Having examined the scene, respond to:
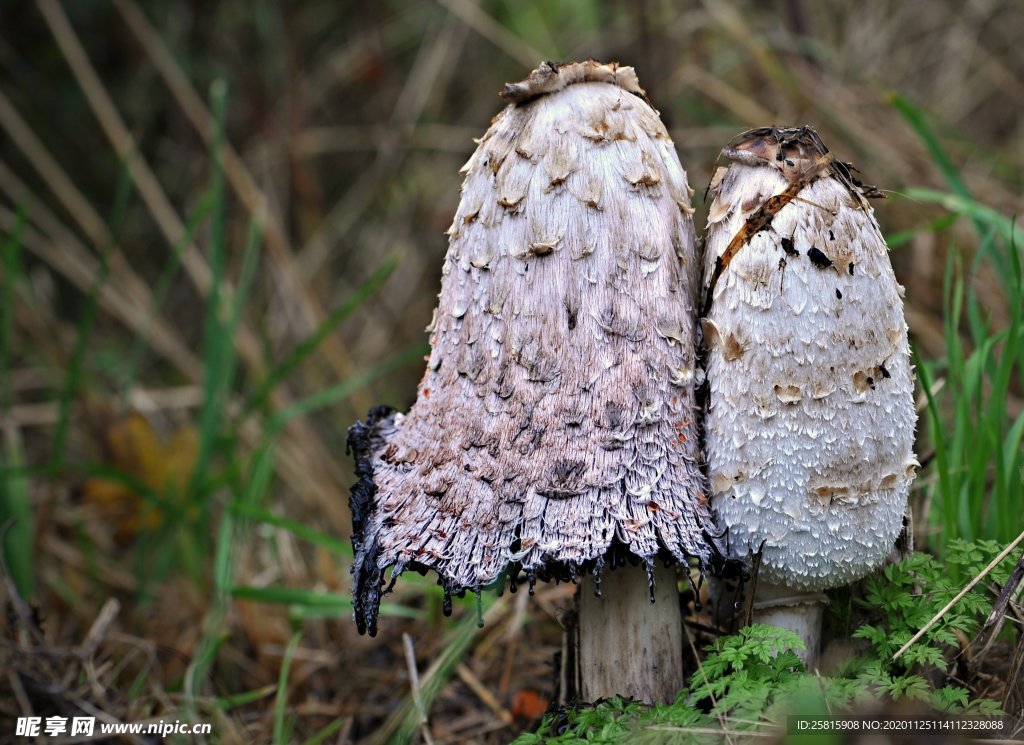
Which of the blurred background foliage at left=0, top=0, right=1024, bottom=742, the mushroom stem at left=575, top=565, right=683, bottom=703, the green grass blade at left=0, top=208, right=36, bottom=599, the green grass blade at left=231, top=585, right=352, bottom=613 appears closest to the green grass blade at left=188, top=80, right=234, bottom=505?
the blurred background foliage at left=0, top=0, right=1024, bottom=742

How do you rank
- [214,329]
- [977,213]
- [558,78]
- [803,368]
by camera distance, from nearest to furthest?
[803,368] → [558,78] → [977,213] → [214,329]

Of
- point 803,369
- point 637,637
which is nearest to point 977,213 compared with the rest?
point 803,369

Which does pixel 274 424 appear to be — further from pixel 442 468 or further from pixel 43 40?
pixel 43 40

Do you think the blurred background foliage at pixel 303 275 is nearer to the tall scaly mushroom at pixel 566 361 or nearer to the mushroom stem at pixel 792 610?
the mushroom stem at pixel 792 610

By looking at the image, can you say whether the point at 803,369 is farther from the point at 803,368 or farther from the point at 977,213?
the point at 977,213

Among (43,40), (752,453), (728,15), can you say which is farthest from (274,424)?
(43,40)

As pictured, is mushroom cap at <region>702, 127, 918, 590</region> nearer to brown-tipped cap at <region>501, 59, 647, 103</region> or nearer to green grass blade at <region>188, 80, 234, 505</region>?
brown-tipped cap at <region>501, 59, 647, 103</region>
